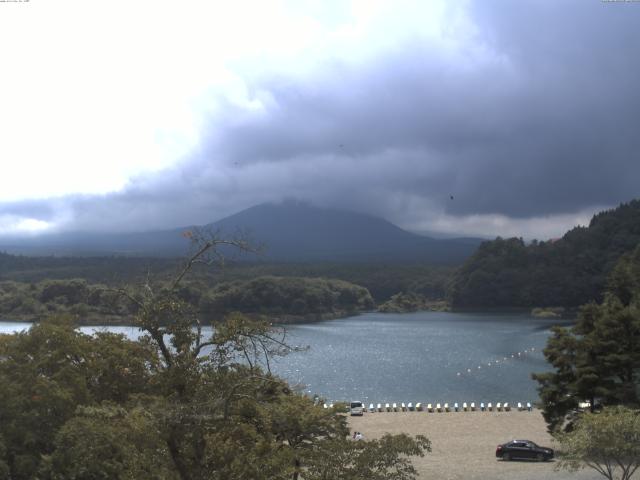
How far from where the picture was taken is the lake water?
38.1 meters

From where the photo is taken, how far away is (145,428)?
675 cm

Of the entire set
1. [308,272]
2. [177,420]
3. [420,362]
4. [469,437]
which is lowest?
[420,362]

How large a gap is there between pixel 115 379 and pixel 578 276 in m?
105

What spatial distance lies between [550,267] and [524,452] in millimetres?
97281

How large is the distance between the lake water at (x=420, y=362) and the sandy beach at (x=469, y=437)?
5378 mm

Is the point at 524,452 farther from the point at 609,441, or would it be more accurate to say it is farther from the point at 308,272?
the point at 308,272

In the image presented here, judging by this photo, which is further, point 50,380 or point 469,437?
point 469,437

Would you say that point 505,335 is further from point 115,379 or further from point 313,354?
point 115,379

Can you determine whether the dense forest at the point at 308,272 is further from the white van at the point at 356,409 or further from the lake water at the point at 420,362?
the white van at the point at 356,409

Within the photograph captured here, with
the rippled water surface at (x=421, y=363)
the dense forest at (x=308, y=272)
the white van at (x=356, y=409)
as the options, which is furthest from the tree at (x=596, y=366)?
the dense forest at (x=308, y=272)

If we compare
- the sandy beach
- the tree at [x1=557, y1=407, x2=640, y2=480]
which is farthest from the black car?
the tree at [x1=557, y1=407, x2=640, y2=480]

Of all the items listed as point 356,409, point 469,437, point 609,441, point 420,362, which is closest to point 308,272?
point 420,362

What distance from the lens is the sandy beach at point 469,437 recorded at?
1775 centimetres

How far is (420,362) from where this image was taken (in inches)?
1960
